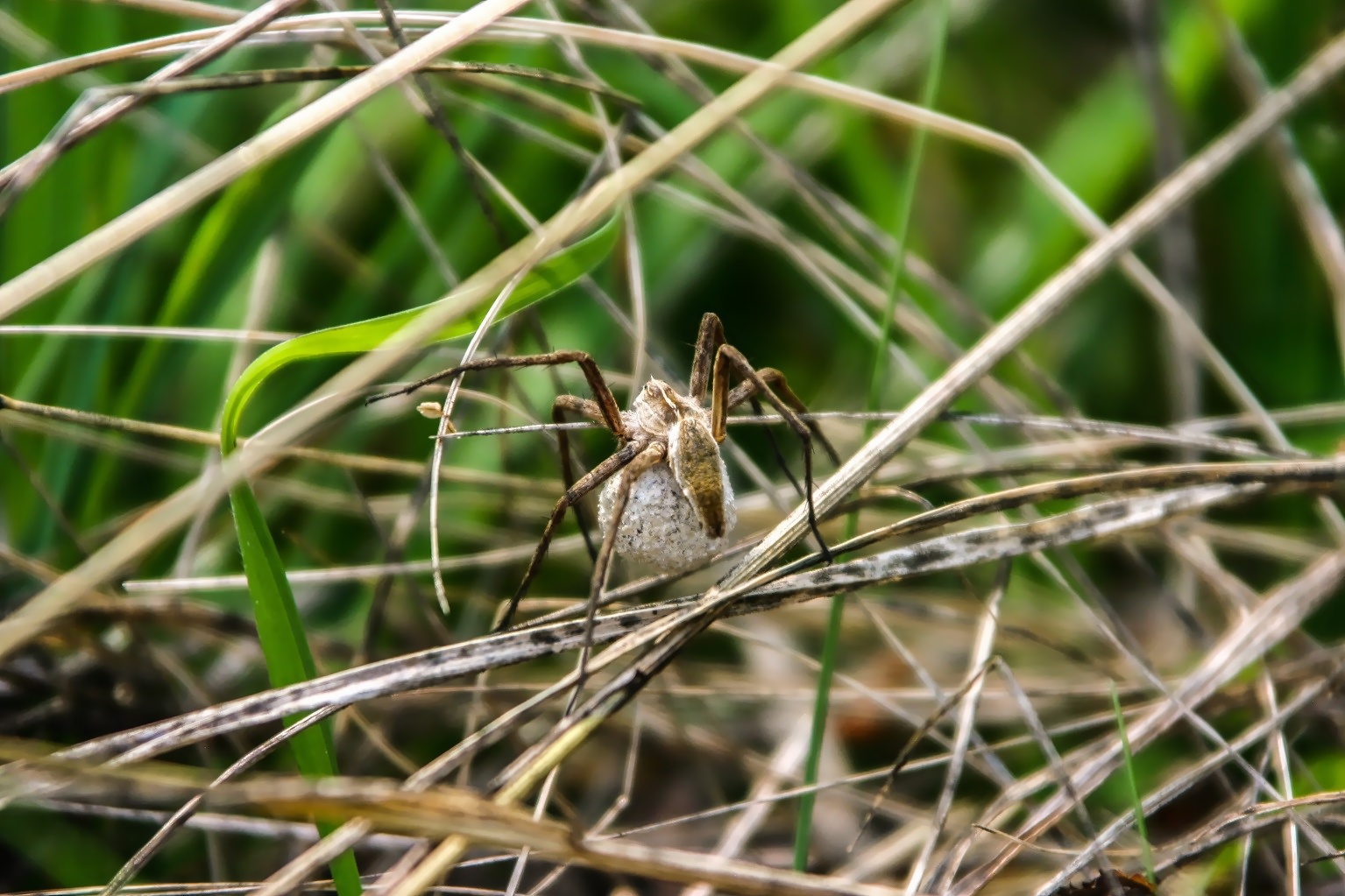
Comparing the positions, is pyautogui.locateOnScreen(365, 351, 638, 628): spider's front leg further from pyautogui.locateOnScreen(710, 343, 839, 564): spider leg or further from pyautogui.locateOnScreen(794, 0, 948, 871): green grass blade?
pyautogui.locateOnScreen(794, 0, 948, 871): green grass blade

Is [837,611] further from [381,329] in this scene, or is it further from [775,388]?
[381,329]

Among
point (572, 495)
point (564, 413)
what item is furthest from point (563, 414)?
point (572, 495)

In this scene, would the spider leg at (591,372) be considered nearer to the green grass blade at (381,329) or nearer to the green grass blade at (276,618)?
the green grass blade at (381,329)

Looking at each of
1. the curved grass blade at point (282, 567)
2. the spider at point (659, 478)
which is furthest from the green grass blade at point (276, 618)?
the spider at point (659, 478)

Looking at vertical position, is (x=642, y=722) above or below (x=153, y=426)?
below

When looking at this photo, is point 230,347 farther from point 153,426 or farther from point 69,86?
point 153,426

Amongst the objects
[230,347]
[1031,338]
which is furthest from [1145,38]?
[230,347]

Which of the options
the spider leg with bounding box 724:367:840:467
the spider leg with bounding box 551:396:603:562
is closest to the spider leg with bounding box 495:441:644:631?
the spider leg with bounding box 551:396:603:562
